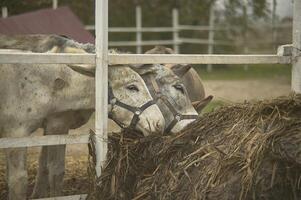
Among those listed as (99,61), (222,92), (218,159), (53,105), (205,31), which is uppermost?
(205,31)

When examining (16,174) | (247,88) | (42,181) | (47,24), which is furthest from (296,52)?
(247,88)

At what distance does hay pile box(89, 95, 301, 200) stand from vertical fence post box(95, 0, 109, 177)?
0.26 ft

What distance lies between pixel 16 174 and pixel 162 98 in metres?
1.28

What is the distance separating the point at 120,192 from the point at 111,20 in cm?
1793

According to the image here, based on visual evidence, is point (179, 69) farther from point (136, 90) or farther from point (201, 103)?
point (136, 90)

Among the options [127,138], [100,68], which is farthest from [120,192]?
[100,68]

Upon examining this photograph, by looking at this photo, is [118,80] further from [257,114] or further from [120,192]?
[257,114]

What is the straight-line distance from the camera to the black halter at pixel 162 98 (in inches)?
180

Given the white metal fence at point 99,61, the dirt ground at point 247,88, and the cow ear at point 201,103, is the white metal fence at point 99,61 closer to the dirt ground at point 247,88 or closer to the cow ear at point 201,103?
the cow ear at point 201,103

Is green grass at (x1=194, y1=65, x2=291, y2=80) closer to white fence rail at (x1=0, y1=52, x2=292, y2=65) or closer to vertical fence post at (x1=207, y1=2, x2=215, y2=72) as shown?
vertical fence post at (x1=207, y1=2, x2=215, y2=72)

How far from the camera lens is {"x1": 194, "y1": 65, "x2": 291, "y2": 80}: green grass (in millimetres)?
16495

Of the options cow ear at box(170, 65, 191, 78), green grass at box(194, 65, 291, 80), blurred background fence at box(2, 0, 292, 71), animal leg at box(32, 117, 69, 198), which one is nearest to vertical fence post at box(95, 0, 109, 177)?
animal leg at box(32, 117, 69, 198)

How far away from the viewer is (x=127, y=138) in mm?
4043

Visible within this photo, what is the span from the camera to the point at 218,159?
3.24m
